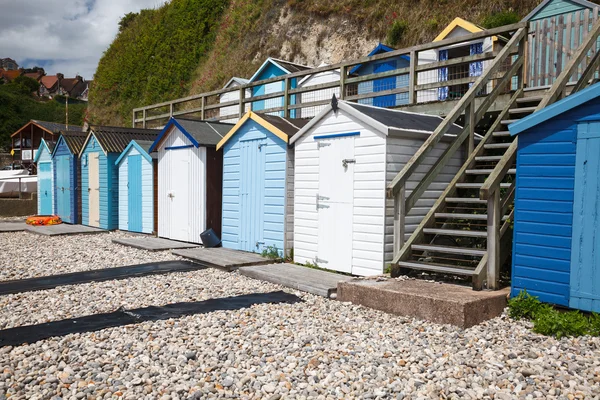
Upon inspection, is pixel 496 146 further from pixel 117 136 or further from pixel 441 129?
pixel 117 136

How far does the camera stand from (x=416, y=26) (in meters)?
21.4

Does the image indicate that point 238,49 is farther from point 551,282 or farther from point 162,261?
point 551,282

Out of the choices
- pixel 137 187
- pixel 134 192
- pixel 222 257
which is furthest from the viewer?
pixel 134 192

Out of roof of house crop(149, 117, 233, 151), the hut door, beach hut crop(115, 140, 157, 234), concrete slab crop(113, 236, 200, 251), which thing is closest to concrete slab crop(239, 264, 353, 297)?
concrete slab crop(113, 236, 200, 251)

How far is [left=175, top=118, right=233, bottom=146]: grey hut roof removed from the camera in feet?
37.6

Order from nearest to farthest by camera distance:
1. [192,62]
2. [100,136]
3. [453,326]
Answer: [453,326], [100,136], [192,62]

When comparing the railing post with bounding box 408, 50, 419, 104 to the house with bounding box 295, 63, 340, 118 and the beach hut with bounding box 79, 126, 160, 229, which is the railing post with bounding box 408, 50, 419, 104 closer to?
the beach hut with bounding box 79, 126, 160, 229

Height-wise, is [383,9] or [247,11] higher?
[247,11]

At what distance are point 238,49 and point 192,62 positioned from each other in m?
4.92

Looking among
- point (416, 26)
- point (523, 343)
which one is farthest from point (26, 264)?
point (416, 26)

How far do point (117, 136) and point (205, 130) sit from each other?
475 cm

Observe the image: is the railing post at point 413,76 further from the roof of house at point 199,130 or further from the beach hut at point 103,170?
the beach hut at point 103,170

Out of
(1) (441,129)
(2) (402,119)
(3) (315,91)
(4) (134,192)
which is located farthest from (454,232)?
(3) (315,91)

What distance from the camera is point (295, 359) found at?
464 centimetres
